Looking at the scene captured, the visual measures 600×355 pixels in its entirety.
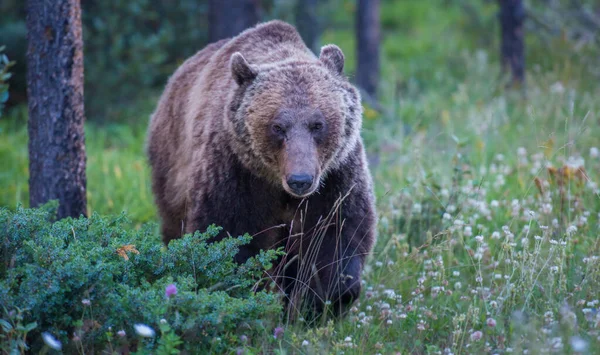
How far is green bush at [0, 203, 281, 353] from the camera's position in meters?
3.16

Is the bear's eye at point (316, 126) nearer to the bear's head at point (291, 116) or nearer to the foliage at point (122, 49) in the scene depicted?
the bear's head at point (291, 116)

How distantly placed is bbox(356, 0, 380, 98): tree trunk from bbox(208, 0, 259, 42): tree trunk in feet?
8.66

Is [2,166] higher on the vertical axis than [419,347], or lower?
lower

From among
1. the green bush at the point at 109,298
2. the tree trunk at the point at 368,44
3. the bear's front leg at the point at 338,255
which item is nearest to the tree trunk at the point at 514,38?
the tree trunk at the point at 368,44

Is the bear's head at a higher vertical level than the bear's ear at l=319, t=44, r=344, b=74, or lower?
lower

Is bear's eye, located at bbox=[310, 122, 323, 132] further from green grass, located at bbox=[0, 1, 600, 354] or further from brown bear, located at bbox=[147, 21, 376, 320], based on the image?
green grass, located at bbox=[0, 1, 600, 354]

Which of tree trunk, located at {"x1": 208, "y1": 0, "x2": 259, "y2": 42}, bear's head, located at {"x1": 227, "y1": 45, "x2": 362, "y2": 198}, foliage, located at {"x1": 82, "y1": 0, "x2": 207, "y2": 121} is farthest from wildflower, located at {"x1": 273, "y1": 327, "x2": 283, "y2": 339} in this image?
foliage, located at {"x1": 82, "y1": 0, "x2": 207, "y2": 121}

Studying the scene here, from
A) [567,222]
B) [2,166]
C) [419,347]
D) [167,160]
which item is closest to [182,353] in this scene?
[419,347]

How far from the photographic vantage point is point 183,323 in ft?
10.5

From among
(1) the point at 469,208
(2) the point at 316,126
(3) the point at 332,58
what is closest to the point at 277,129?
(2) the point at 316,126

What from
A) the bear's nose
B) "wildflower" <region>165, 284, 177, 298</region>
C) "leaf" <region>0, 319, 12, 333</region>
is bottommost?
"leaf" <region>0, 319, 12, 333</region>

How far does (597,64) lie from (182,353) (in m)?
7.98

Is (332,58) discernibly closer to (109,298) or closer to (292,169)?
(292,169)

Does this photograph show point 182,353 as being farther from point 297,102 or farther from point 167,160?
point 167,160
